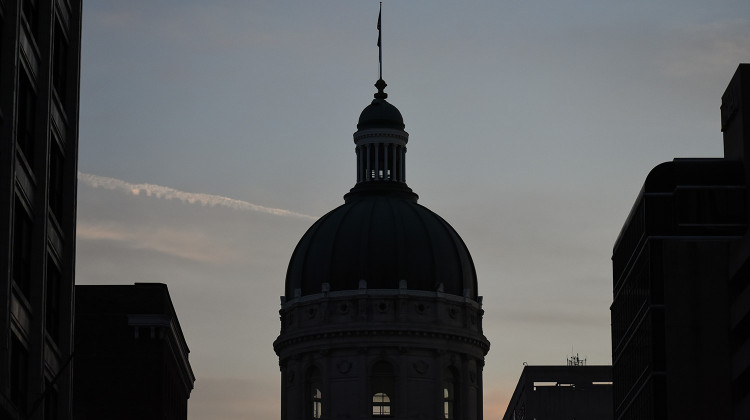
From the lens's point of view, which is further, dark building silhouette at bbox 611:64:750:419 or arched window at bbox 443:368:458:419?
arched window at bbox 443:368:458:419

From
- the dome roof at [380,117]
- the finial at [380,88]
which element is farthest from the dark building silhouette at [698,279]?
the finial at [380,88]

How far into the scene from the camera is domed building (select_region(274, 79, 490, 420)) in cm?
16838

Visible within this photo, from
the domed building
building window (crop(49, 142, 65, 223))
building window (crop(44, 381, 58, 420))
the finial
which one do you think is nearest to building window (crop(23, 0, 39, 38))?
building window (crop(49, 142, 65, 223))

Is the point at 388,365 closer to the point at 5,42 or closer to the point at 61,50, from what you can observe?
the point at 61,50

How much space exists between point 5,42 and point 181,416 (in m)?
58.0

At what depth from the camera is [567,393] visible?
175 meters

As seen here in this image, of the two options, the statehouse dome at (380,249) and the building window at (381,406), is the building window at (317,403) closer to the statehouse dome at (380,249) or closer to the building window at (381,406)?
the building window at (381,406)

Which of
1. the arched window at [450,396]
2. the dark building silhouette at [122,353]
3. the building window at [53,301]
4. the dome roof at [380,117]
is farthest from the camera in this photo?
the dome roof at [380,117]

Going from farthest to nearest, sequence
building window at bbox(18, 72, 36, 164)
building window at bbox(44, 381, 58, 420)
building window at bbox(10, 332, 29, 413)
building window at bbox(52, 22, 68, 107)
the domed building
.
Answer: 1. the domed building
2. building window at bbox(52, 22, 68, 107)
3. building window at bbox(44, 381, 58, 420)
4. building window at bbox(18, 72, 36, 164)
5. building window at bbox(10, 332, 29, 413)

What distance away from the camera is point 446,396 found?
560 ft

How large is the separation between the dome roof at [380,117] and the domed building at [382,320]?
0.83 metres

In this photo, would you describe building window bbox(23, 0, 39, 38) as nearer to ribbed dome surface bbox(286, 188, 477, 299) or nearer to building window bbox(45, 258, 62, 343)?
building window bbox(45, 258, 62, 343)

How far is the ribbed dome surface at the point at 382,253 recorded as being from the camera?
Result: 169375 millimetres

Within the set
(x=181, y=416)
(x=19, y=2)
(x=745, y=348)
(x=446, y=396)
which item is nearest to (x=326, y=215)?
(x=446, y=396)
